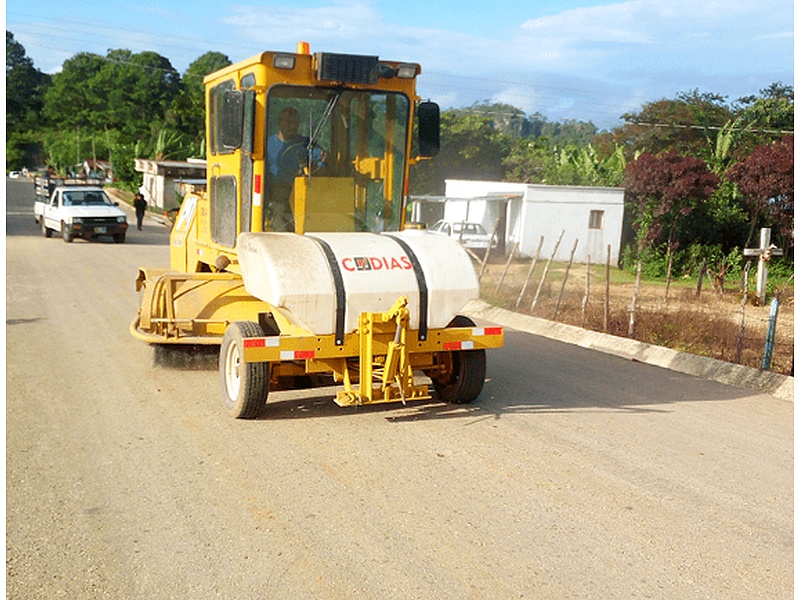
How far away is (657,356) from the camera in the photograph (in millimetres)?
12125

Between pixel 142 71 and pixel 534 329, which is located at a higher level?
pixel 142 71

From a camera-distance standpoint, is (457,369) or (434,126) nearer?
(457,369)

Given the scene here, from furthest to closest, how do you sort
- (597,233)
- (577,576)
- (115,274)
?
1. (597,233)
2. (115,274)
3. (577,576)

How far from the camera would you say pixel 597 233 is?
36.7 meters

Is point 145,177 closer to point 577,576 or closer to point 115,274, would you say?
point 115,274

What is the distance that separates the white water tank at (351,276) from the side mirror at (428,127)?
133 cm

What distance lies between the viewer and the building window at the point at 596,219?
36.7 m

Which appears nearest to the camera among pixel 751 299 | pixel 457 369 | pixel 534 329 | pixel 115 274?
pixel 457 369

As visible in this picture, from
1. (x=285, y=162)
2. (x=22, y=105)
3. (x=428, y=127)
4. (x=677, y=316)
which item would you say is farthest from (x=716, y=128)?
(x=22, y=105)

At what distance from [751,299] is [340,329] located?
56.4ft

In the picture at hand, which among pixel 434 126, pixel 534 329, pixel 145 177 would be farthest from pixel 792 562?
pixel 145 177

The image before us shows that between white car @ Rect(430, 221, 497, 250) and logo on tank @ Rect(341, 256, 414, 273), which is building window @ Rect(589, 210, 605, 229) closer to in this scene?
white car @ Rect(430, 221, 497, 250)

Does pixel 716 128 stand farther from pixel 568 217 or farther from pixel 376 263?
pixel 376 263

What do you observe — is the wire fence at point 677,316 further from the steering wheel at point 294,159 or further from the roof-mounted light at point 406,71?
the steering wheel at point 294,159
